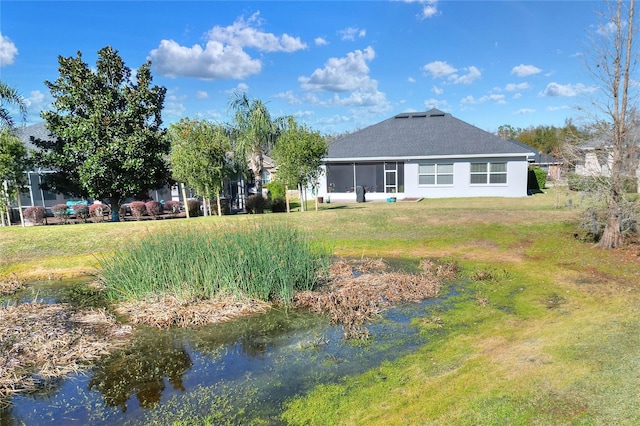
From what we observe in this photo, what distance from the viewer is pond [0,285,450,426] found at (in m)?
3.97

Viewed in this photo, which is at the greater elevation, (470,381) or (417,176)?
(417,176)

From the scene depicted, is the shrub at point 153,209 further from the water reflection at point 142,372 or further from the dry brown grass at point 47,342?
the water reflection at point 142,372

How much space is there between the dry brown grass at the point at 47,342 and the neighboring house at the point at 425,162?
1791cm

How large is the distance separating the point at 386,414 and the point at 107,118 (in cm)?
1451

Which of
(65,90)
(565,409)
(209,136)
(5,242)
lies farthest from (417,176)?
(565,409)

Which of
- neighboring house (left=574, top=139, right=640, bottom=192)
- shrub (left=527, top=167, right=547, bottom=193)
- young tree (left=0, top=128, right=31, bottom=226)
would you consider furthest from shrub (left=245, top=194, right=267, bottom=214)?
shrub (left=527, top=167, right=547, bottom=193)

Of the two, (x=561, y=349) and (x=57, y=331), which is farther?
(x=57, y=331)

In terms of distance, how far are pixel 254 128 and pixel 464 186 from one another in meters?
12.0

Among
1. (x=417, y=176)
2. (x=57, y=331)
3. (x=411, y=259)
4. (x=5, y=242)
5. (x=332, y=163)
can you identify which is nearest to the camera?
(x=57, y=331)

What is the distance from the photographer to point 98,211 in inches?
704

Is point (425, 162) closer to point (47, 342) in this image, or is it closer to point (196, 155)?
point (196, 155)

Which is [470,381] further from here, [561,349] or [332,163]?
[332,163]

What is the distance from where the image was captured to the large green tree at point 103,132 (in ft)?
47.1

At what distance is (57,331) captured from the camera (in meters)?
5.74
